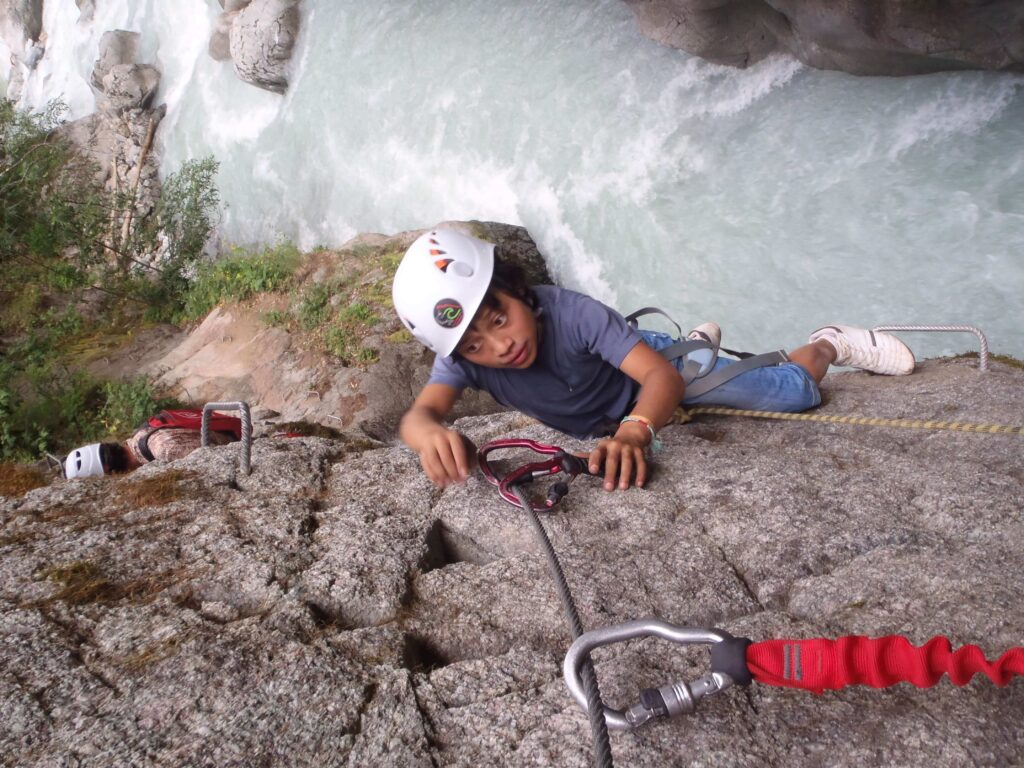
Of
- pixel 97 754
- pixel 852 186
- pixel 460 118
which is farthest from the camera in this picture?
pixel 460 118

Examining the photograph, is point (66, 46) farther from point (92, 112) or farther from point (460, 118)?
point (460, 118)

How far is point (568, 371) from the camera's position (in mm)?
3420

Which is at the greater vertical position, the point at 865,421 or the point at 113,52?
the point at 113,52

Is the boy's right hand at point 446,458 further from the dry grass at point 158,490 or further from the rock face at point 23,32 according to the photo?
the rock face at point 23,32

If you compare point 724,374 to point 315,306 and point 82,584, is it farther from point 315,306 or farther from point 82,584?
point 315,306

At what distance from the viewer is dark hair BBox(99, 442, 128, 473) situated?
4.47 metres

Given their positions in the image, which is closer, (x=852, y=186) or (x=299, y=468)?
(x=299, y=468)

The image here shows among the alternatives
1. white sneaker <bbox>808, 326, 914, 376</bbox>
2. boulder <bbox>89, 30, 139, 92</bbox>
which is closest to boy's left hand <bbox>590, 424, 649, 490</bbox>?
white sneaker <bbox>808, 326, 914, 376</bbox>

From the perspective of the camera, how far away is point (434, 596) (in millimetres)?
2395

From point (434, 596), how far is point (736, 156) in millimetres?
7748

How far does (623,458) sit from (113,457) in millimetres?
3292

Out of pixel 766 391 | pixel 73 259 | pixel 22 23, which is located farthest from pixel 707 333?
pixel 22 23

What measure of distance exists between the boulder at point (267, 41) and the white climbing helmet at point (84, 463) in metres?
13.5

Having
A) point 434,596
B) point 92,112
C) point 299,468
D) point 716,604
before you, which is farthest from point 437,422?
point 92,112
